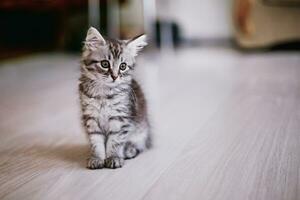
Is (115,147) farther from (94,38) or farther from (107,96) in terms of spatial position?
(94,38)

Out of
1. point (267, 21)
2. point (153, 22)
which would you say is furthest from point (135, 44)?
point (153, 22)

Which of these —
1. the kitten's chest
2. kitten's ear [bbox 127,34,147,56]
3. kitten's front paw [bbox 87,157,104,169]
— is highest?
kitten's ear [bbox 127,34,147,56]

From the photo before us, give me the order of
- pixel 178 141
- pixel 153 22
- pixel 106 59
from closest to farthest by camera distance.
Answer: pixel 106 59 → pixel 178 141 → pixel 153 22

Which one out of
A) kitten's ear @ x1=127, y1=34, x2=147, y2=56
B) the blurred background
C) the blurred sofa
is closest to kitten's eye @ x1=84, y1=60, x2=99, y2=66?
kitten's ear @ x1=127, y1=34, x2=147, y2=56

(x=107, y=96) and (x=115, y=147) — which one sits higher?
(x=107, y=96)

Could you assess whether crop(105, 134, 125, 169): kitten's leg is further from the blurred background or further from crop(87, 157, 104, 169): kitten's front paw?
the blurred background

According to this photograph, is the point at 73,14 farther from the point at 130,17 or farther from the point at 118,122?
the point at 118,122

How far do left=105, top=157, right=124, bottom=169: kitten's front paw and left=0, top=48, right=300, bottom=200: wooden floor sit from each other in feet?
0.08

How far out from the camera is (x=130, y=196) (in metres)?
1.02

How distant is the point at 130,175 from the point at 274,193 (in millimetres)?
356

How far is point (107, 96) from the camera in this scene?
1235 millimetres

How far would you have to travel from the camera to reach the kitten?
47.5 inches

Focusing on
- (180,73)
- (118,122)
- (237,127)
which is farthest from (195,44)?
(118,122)

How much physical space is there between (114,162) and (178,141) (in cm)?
32
